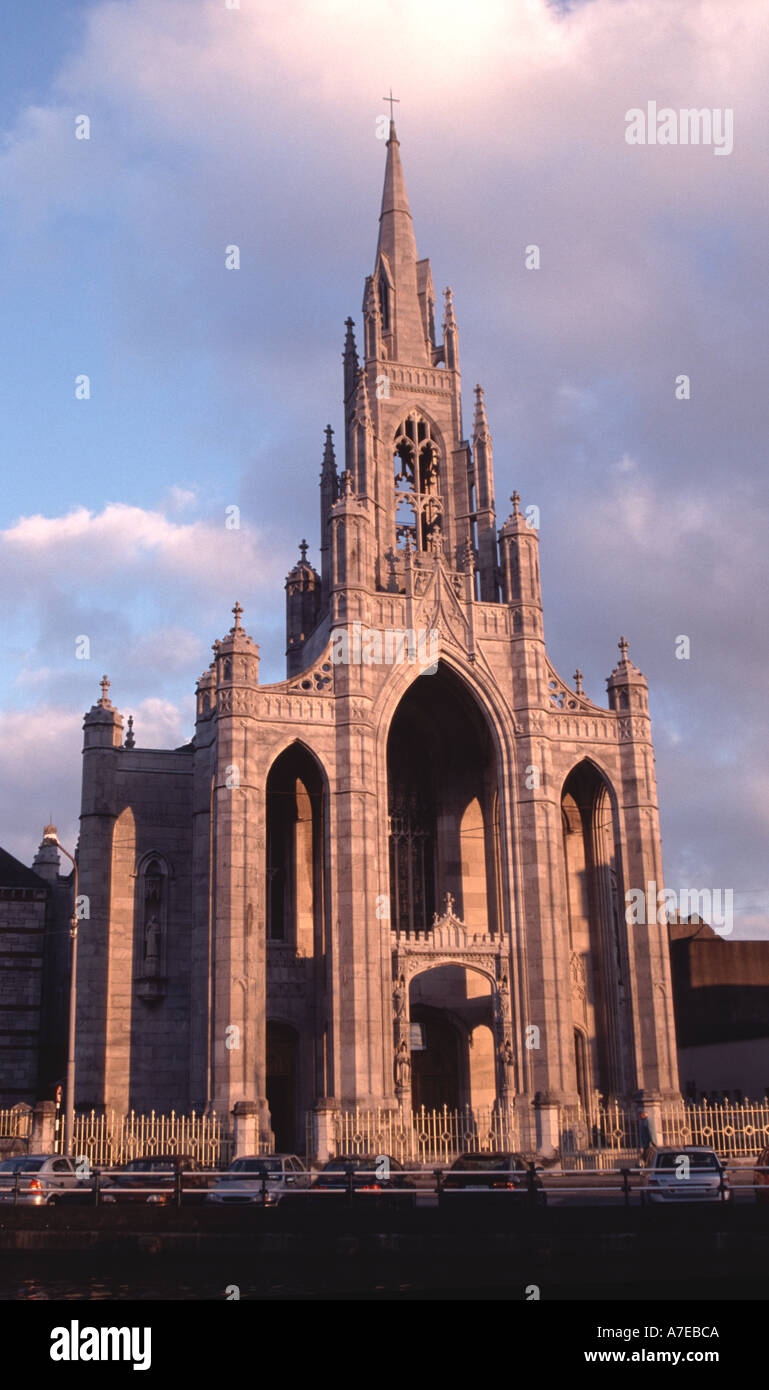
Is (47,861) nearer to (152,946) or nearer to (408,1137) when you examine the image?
(152,946)

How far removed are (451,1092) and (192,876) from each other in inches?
442

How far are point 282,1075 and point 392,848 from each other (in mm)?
8742

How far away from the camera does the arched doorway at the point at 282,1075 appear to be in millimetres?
43125

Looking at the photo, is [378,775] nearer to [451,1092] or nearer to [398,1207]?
[451,1092]

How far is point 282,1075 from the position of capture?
142 ft

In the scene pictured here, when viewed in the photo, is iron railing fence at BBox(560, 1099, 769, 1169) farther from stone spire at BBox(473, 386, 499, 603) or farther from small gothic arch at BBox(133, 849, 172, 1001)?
stone spire at BBox(473, 386, 499, 603)

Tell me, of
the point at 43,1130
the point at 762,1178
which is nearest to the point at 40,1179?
the point at 43,1130

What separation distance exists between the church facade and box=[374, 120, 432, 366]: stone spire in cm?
15

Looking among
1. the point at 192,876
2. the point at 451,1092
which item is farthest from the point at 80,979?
the point at 451,1092

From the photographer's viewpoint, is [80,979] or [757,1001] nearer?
[80,979]

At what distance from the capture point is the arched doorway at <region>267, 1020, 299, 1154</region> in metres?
43.1

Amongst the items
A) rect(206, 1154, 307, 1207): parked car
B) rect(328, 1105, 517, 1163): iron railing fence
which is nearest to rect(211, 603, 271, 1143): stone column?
Answer: rect(328, 1105, 517, 1163): iron railing fence
